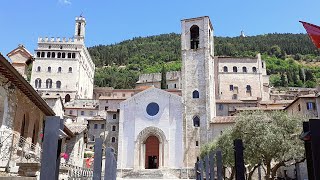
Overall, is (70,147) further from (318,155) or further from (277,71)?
(277,71)

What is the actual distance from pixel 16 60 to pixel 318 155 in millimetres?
23329

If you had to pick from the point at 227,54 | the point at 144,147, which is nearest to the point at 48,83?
the point at 144,147

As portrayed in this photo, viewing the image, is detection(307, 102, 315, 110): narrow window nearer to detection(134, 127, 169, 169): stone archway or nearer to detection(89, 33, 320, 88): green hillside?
detection(134, 127, 169, 169): stone archway

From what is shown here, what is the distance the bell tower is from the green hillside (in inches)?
1410

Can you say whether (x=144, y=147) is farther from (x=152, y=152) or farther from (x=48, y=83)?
(x=48, y=83)

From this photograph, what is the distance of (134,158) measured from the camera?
47594 mm

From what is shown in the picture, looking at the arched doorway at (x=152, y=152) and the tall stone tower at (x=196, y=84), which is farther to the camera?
the arched doorway at (x=152, y=152)

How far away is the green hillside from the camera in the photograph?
142m

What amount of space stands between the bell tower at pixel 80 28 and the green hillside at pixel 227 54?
1410 inches

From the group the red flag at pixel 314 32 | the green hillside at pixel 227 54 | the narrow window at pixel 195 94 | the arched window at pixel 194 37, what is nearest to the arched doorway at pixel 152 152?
the narrow window at pixel 195 94

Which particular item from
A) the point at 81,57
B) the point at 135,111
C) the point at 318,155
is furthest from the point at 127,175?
the point at 81,57

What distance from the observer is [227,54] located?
15462 cm

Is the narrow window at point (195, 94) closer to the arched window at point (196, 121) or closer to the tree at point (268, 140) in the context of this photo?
the arched window at point (196, 121)

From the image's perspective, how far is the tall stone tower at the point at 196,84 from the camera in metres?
47.9
